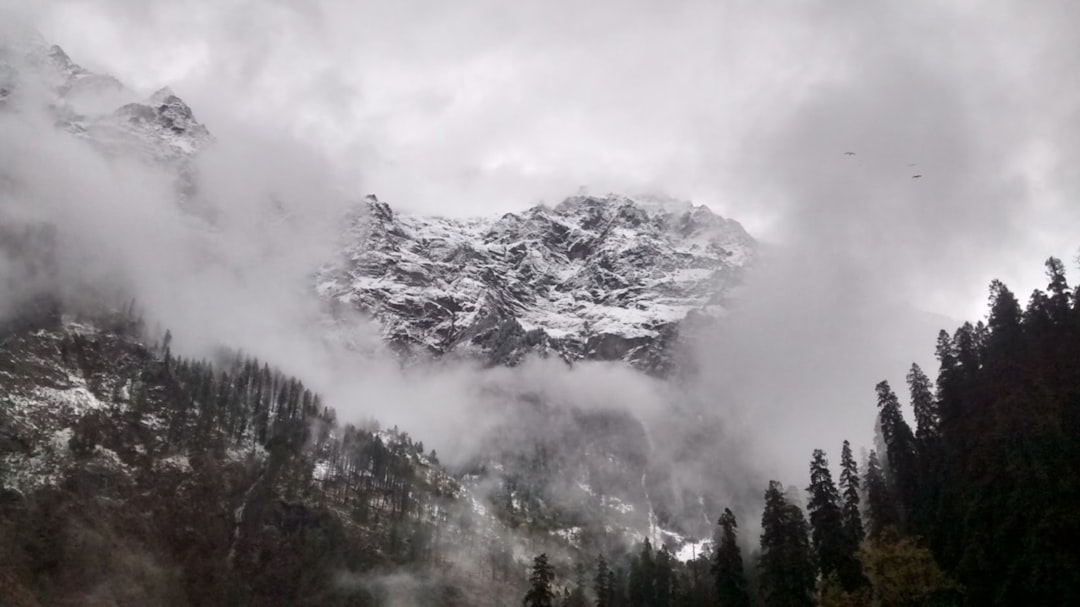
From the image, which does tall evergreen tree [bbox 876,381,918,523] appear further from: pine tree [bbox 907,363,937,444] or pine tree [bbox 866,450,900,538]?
pine tree [bbox 866,450,900,538]

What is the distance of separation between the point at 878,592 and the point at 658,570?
93390 millimetres

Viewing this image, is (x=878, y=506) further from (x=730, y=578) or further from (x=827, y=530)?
(x=730, y=578)

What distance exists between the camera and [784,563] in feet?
329

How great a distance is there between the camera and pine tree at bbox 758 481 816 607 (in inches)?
3925

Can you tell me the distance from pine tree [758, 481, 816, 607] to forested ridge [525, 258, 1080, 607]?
0.15 metres

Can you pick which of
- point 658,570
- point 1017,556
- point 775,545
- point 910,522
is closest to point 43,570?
point 658,570

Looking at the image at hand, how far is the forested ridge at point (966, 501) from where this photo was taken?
292 feet

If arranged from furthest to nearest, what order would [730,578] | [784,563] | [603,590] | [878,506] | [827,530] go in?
[603,590] → [878,506] → [730,578] → [827,530] → [784,563]

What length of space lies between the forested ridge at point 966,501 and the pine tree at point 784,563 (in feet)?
0.49

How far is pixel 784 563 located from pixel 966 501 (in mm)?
23073

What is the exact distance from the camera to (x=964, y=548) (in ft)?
318

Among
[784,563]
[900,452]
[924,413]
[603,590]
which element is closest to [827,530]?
[784,563]

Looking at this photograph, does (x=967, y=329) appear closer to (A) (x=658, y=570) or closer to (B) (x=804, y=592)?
(B) (x=804, y=592)

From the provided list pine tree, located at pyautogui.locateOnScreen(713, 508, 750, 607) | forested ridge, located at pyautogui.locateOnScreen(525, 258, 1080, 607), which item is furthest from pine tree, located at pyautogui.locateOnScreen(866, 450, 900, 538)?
pine tree, located at pyautogui.locateOnScreen(713, 508, 750, 607)
